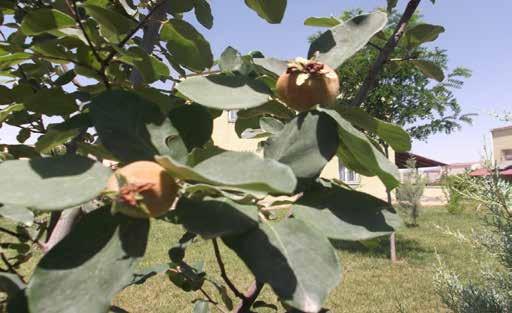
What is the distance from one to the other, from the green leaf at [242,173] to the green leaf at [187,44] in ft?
A: 1.36

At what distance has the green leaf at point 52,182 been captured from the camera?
1.36 ft

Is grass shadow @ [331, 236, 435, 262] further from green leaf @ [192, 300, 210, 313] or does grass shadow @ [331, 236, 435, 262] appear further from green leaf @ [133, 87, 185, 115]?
green leaf @ [133, 87, 185, 115]

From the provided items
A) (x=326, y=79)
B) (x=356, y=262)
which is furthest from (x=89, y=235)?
(x=356, y=262)

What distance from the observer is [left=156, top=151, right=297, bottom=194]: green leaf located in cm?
40

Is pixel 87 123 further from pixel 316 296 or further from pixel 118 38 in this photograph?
pixel 316 296

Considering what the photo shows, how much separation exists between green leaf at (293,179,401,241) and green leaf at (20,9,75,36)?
0.45 metres

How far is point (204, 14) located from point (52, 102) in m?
0.51

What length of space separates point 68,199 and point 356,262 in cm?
708

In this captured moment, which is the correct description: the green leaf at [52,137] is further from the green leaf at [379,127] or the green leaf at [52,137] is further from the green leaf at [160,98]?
the green leaf at [379,127]

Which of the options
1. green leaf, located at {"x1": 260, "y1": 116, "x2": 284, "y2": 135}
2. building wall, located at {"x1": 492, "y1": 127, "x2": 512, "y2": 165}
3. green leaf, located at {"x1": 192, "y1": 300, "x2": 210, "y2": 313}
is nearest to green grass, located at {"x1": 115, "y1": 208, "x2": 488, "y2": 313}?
green leaf, located at {"x1": 192, "y1": 300, "x2": 210, "y2": 313}

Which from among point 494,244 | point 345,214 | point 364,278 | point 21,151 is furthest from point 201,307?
point 364,278

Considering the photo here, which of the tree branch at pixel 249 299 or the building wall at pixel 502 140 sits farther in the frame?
the building wall at pixel 502 140

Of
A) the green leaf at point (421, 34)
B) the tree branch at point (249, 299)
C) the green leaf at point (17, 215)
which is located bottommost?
the tree branch at point (249, 299)

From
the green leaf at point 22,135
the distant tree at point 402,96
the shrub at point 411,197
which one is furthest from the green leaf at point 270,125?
the shrub at point 411,197
